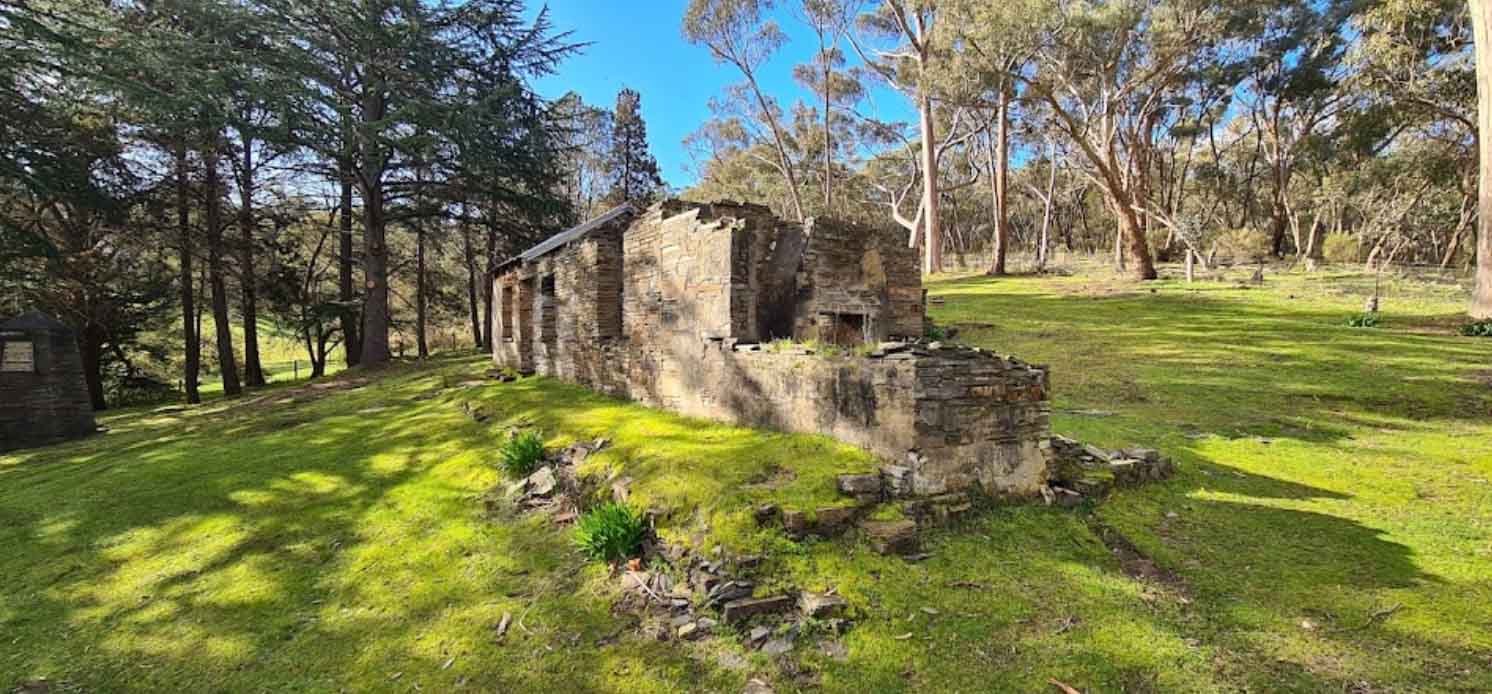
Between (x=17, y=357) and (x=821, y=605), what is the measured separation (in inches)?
620

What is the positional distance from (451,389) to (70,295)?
10374 mm

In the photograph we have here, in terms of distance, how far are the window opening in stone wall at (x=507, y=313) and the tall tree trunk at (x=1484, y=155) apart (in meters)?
20.0

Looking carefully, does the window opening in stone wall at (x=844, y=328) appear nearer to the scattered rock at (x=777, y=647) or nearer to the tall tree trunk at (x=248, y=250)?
the scattered rock at (x=777, y=647)

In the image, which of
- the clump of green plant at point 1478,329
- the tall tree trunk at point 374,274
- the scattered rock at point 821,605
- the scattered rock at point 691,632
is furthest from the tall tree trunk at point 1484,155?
the tall tree trunk at point 374,274

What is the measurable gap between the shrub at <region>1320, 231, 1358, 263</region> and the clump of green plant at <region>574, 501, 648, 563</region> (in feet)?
132

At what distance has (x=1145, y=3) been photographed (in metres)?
20.4

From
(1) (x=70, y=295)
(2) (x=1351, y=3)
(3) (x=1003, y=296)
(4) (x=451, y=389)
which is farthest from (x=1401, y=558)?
(2) (x=1351, y=3)

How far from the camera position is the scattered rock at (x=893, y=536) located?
3977mm

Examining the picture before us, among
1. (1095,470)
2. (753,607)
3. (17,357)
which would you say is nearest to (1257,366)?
(1095,470)

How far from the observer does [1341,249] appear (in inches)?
1288

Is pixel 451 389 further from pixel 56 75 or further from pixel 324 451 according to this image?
pixel 56 75

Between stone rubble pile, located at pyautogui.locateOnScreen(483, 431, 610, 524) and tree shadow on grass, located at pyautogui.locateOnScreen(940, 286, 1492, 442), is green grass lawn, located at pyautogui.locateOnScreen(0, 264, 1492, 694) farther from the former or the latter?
stone rubble pile, located at pyautogui.locateOnScreen(483, 431, 610, 524)

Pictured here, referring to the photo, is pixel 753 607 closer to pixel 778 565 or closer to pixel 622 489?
pixel 778 565

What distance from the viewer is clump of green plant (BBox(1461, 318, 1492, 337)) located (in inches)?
442
